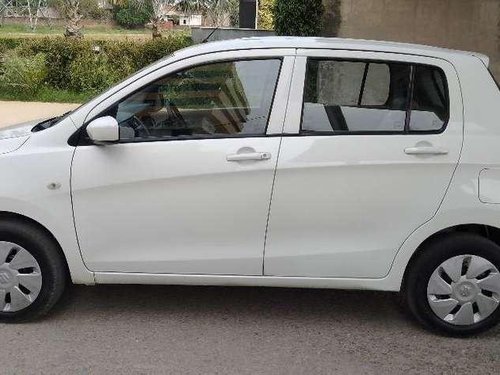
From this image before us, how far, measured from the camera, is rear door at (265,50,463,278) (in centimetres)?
356

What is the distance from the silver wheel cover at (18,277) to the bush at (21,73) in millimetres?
11252

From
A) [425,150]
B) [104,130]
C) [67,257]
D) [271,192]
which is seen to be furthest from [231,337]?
[425,150]

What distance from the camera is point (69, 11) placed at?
18281 millimetres

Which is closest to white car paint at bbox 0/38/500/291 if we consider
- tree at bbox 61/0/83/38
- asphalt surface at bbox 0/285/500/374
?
asphalt surface at bbox 0/285/500/374

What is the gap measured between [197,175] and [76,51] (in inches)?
479

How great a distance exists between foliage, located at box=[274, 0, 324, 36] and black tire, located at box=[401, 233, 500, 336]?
808 centimetres

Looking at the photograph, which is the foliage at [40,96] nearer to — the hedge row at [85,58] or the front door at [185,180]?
the hedge row at [85,58]

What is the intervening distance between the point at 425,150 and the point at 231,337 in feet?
5.23

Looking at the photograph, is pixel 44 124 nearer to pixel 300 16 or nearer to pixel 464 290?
pixel 464 290

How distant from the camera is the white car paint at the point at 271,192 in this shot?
356cm

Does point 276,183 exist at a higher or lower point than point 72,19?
lower

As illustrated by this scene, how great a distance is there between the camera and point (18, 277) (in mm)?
3695

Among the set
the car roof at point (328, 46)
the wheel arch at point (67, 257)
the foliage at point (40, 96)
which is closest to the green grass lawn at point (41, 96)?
the foliage at point (40, 96)

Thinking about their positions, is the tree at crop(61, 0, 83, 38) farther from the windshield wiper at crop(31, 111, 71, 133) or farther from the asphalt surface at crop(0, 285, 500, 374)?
the asphalt surface at crop(0, 285, 500, 374)
